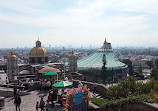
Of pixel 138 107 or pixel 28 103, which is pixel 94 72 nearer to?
pixel 28 103

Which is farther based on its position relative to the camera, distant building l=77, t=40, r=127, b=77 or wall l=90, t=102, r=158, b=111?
distant building l=77, t=40, r=127, b=77

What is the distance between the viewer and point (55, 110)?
964 cm

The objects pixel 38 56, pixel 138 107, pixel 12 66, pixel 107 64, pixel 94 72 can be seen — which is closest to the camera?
pixel 138 107

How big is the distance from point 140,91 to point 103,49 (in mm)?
48793

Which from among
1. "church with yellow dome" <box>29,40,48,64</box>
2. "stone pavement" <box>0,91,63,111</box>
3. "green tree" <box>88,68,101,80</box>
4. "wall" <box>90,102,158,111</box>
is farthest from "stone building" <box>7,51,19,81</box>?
"wall" <box>90,102,158,111</box>

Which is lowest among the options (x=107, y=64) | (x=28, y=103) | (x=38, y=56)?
(x=107, y=64)

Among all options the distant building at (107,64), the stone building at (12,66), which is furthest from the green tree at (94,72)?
the stone building at (12,66)

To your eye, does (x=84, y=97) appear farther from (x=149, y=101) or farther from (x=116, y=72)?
(x=116, y=72)

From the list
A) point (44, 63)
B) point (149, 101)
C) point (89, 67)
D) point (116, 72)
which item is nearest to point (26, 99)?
point (149, 101)

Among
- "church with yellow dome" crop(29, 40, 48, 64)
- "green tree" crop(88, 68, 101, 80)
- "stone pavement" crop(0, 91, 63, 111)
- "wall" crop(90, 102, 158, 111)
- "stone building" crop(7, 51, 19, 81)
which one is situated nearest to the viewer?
"wall" crop(90, 102, 158, 111)

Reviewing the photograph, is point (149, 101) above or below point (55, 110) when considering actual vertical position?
above

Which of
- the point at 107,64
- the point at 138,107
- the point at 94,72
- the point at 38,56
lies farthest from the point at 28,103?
the point at 107,64

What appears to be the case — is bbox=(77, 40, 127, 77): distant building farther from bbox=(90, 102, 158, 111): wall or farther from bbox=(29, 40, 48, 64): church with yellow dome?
bbox=(90, 102, 158, 111): wall

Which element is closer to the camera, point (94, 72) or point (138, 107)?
point (138, 107)
